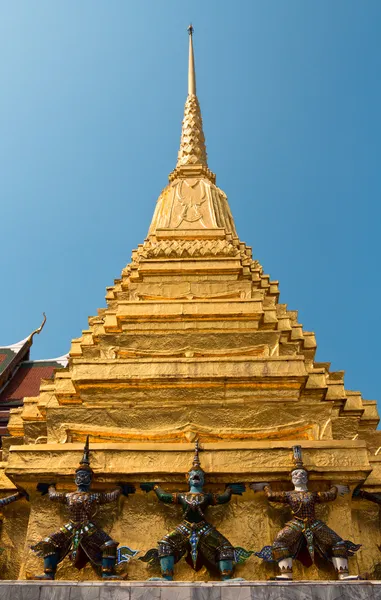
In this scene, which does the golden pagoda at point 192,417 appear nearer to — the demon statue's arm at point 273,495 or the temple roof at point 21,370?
the demon statue's arm at point 273,495

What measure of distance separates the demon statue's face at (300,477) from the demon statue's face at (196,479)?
1.35 m

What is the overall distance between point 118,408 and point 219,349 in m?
2.59

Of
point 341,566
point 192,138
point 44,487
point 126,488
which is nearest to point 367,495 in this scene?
point 341,566

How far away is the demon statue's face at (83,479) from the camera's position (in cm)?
1001

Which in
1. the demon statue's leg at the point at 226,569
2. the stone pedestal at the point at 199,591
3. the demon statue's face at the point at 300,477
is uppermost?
the demon statue's face at the point at 300,477

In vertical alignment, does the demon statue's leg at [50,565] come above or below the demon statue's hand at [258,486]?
below

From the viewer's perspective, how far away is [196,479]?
9.97 metres

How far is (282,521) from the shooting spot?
Result: 34.2ft

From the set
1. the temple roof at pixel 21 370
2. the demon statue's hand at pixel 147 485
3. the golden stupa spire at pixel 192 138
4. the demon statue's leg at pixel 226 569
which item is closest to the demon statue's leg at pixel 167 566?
the demon statue's leg at pixel 226 569

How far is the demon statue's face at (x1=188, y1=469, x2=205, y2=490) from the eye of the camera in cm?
996

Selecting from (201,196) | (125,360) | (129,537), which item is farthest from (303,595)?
(201,196)

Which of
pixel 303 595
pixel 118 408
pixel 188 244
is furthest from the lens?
pixel 188 244

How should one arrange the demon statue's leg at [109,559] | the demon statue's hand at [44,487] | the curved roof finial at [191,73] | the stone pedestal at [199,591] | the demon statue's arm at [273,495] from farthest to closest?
the curved roof finial at [191,73] → the demon statue's hand at [44,487] → the demon statue's arm at [273,495] → the demon statue's leg at [109,559] → the stone pedestal at [199,591]

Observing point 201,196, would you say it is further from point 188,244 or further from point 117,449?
point 117,449
